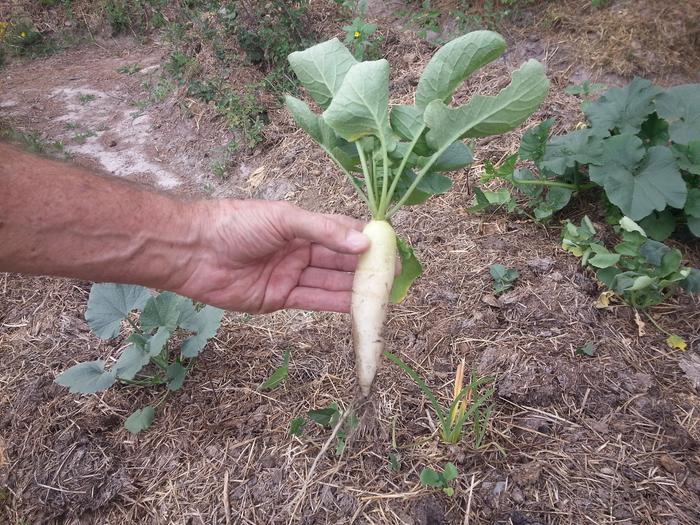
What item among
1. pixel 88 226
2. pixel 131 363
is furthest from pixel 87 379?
pixel 88 226

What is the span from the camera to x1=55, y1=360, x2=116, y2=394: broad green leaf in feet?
4.72

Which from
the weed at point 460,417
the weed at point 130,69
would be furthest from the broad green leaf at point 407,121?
the weed at point 130,69

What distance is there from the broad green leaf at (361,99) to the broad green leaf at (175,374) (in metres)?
0.92

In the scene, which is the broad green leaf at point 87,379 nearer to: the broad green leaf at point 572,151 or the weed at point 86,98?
the broad green leaf at point 572,151

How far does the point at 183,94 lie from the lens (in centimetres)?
372

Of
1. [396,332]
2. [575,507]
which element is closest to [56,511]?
[396,332]

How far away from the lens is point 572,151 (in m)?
1.86

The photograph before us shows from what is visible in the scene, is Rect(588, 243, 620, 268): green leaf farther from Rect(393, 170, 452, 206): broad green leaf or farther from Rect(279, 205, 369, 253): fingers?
Rect(279, 205, 369, 253): fingers

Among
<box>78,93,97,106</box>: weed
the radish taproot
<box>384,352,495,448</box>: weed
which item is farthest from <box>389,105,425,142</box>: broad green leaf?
<box>78,93,97,106</box>: weed

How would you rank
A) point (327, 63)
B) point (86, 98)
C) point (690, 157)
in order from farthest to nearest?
point (86, 98)
point (690, 157)
point (327, 63)

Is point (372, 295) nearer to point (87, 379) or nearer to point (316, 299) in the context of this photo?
point (316, 299)

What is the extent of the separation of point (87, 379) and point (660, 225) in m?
2.03

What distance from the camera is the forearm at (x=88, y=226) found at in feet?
3.89

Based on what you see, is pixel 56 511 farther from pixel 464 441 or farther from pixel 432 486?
pixel 464 441
